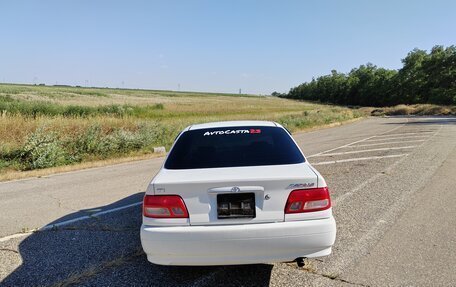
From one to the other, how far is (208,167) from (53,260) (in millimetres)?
2194

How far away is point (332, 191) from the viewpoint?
6934 millimetres

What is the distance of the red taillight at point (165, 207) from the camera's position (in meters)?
3.04

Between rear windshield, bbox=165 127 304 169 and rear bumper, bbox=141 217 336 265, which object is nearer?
rear bumper, bbox=141 217 336 265

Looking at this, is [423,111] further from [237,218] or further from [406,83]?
[237,218]

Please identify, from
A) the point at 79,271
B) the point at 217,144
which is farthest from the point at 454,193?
the point at 79,271

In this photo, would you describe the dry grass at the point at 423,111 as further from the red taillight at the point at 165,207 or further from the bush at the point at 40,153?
the red taillight at the point at 165,207

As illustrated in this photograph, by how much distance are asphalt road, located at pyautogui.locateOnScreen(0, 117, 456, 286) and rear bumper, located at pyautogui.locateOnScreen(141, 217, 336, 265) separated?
0.53 metres

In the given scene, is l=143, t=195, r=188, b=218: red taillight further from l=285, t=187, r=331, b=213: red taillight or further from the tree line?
the tree line

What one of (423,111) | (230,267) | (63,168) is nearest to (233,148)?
(230,267)

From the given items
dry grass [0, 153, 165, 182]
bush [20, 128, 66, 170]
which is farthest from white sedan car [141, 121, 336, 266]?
bush [20, 128, 66, 170]

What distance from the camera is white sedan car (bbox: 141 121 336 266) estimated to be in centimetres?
294

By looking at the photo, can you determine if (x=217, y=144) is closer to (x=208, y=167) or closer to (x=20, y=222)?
(x=208, y=167)

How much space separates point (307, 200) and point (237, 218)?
64 centimetres

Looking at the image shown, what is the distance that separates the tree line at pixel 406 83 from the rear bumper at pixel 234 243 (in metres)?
70.5
